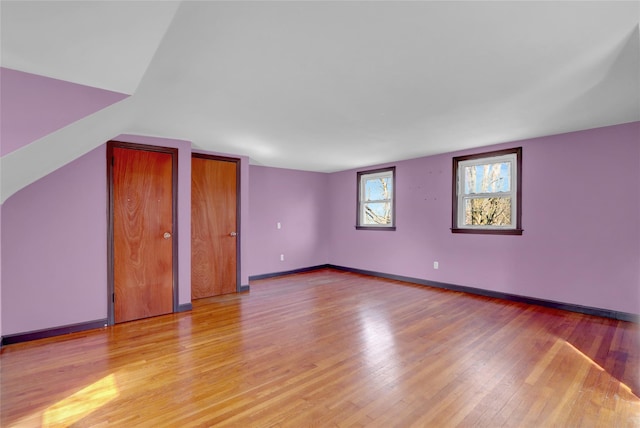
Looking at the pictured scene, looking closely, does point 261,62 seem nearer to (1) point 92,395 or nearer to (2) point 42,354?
(1) point 92,395

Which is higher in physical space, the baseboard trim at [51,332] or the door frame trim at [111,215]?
the door frame trim at [111,215]

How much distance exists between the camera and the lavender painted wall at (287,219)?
18.4 feet

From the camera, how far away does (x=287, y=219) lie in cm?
607

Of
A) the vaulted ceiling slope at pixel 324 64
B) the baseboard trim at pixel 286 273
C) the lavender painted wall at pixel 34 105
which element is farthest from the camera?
the baseboard trim at pixel 286 273

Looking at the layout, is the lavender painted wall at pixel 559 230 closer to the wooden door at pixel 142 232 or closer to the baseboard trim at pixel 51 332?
the wooden door at pixel 142 232

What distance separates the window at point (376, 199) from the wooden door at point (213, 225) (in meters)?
2.71

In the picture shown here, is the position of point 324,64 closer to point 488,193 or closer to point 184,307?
point 184,307

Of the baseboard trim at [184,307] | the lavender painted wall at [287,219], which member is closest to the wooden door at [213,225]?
the baseboard trim at [184,307]

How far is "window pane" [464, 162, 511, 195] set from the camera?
14.1ft

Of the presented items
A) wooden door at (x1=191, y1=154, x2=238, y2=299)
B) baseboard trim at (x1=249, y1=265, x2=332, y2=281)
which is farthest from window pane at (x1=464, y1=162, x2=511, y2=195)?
wooden door at (x1=191, y1=154, x2=238, y2=299)

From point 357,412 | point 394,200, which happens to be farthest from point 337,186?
point 357,412

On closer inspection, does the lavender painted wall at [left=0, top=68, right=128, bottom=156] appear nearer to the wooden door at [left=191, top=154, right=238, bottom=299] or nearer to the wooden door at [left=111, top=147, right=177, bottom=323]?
the wooden door at [left=111, top=147, right=177, bottom=323]

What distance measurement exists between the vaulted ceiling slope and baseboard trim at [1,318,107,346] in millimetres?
1347

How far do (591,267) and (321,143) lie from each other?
12.0 feet
